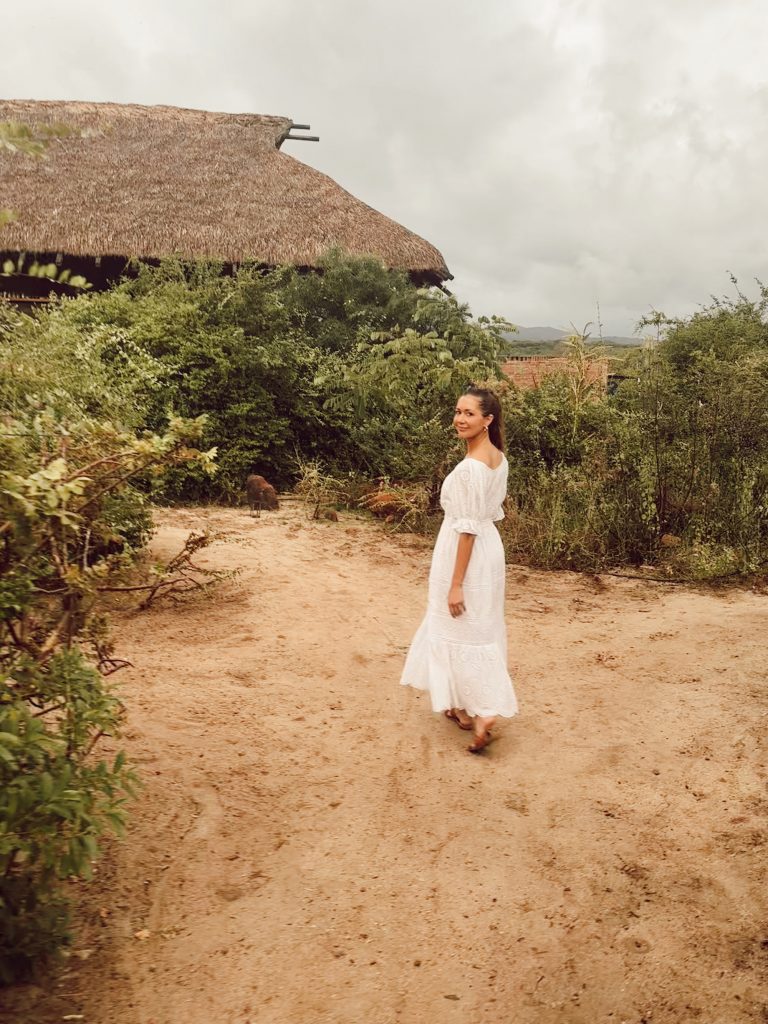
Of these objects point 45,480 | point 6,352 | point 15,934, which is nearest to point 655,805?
point 15,934

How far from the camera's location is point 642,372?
7.69 metres

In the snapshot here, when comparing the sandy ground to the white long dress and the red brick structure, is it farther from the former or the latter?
the red brick structure

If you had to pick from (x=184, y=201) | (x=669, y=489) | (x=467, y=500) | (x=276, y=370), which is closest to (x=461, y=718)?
(x=467, y=500)

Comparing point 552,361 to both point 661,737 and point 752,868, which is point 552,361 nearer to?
point 661,737

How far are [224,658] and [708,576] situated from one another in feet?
13.6

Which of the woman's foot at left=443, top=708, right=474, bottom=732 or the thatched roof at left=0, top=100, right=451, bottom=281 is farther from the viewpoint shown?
the thatched roof at left=0, top=100, right=451, bottom=281

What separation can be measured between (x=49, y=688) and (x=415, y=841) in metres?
1.53

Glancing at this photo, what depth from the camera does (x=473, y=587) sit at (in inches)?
141

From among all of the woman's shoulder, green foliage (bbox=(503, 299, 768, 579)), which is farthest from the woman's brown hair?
green foliage (bbox=(503, 299, 768, 579))

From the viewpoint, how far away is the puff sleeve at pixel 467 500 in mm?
3465

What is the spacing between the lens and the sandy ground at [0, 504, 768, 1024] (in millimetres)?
2154

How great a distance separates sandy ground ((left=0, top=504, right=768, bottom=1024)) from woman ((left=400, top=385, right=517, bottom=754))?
10.4 inches

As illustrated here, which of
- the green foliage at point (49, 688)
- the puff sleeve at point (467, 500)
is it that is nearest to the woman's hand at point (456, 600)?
the puff sleeve at point (467, 500)

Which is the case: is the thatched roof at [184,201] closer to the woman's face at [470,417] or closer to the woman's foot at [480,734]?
the woman's face at [470,417]
